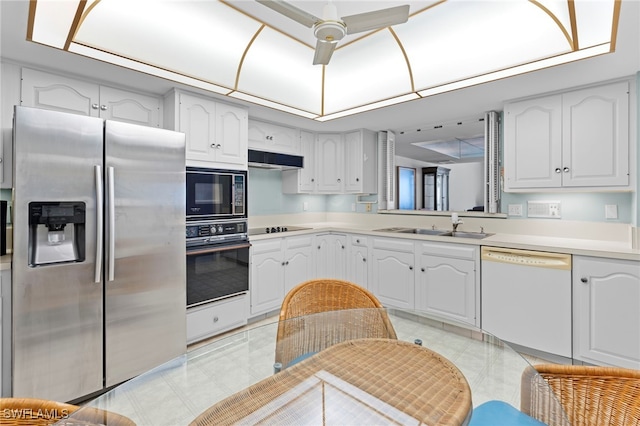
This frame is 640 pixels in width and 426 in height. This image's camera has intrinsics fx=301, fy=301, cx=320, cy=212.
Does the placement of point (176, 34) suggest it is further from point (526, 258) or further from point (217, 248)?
point (526, 258)

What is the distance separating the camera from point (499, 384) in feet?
4.10

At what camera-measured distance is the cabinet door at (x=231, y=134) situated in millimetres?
2799

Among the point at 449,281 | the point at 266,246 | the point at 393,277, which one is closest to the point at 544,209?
the point at 449,281

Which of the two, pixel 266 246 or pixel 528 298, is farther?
pixel 266 246

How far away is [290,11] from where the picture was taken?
1299mm

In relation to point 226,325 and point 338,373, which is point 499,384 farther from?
point 226,325

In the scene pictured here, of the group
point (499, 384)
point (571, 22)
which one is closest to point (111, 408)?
point (499, 384)

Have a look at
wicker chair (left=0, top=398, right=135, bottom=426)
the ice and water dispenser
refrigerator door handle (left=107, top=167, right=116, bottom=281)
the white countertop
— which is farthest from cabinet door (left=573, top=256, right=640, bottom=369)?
the ice and water dispenser

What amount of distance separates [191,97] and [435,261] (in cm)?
267

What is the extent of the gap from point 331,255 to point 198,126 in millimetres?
2063

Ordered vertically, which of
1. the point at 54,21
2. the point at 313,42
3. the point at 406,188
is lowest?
the point at 406,188

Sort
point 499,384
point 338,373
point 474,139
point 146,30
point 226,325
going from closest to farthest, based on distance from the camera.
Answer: point 338,373
point 499,384
point 146,30
point 226,325
point 474,139

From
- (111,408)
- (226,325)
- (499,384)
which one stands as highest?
(111,408)

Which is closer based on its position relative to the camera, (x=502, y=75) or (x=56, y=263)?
(x=56, y=263)
